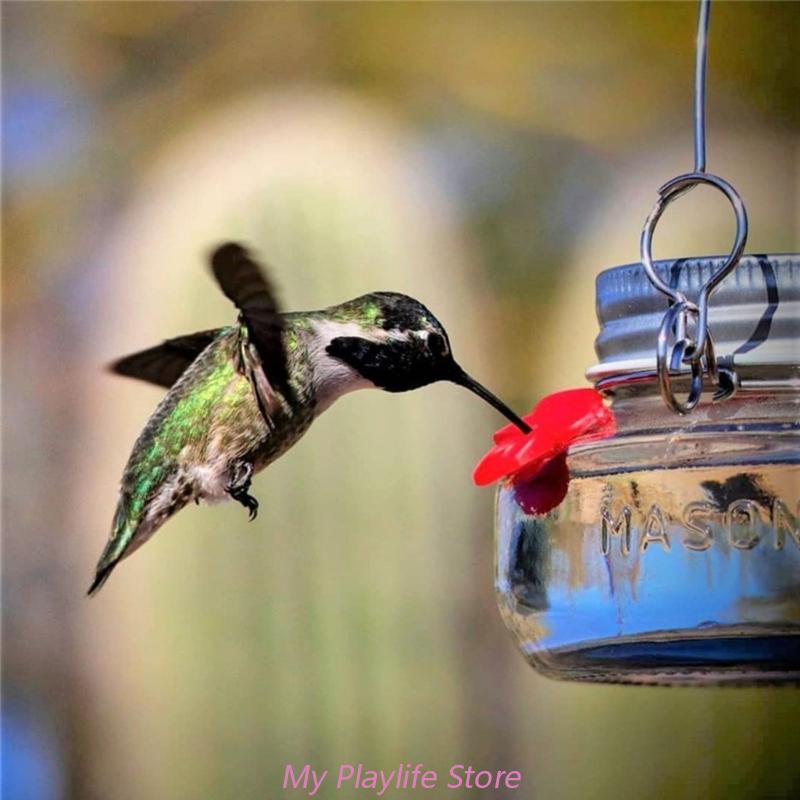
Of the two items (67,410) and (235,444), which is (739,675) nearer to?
(235,444)

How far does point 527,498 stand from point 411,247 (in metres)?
1.61

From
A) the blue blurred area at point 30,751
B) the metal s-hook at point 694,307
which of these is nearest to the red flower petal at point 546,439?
the metal s-hook at point 694,307

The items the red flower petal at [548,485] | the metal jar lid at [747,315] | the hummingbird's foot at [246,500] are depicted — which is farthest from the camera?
the hummingbird's foot at [246,500]

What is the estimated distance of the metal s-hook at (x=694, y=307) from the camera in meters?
0.92

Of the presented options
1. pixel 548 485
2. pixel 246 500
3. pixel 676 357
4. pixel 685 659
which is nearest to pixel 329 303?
pixel 246 500

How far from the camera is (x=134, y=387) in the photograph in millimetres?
2699

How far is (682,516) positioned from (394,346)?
41cm

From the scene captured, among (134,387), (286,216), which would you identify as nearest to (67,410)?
(134,387)

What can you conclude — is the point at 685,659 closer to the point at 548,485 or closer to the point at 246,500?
the point at 548,485

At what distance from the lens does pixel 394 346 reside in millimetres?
1376

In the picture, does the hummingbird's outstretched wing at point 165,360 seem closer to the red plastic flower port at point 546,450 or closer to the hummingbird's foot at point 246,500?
the hummingbird's foot at point 246,500

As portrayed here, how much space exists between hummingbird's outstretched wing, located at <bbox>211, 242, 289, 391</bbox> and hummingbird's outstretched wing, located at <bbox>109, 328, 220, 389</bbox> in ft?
0.71

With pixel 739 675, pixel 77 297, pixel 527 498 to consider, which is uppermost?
pixel 77 297

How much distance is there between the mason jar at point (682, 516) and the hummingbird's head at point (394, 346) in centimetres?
25
